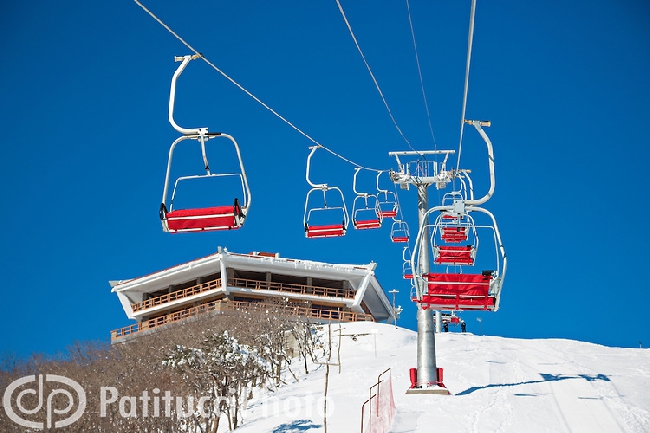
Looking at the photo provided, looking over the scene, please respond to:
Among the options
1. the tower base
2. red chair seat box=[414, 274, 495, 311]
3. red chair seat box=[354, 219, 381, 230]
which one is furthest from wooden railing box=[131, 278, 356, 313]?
red chair seat box=[414, 274, 495, 311]

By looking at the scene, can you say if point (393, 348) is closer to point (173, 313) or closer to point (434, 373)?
point (434, 373)

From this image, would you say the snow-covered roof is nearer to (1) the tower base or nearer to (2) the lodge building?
(2) the lodge building

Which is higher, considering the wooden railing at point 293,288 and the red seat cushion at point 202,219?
the wooden railing at point 293,288

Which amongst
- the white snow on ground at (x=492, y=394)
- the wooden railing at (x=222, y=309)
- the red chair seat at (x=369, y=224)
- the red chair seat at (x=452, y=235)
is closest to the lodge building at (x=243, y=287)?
the wooden railing at (x=222, y=309)

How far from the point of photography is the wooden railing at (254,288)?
6028cm

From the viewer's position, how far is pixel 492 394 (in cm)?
2134

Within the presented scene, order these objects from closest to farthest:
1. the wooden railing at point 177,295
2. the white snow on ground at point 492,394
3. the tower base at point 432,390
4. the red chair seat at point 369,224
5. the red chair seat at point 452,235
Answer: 1. the white snow on ground at point 492,394
2. the tower base at point 432,390
3. the red chair seat at point 369,224
4. the red chair seat at point 452,235
5. the wooden railing at point 177,295

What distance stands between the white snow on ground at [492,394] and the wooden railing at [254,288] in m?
23.5

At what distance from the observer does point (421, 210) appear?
22.3 m

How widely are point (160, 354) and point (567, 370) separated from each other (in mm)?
17973

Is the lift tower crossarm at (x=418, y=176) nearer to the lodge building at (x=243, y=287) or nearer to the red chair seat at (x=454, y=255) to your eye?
the red chair seat at (x=454, y=255)

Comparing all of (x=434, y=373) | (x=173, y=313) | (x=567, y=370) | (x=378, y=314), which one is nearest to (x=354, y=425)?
(x=434, y=373)

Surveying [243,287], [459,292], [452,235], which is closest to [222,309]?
[243,287]

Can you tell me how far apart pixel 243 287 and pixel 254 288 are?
113 cm
